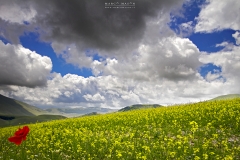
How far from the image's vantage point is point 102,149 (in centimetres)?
1247

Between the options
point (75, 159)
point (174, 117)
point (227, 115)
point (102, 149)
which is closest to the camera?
point (75, 159)

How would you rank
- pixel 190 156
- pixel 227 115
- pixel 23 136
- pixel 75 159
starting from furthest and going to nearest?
pixel 227 115 < pixel 75 159 < pixel 190 156 < pixel 23 136

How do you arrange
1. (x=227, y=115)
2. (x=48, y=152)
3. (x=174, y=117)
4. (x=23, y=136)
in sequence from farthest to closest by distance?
1. (x=174, y=117)
2. (x=227, y=115)
3. (x=48, y=152)
4. (x=23, y=136)

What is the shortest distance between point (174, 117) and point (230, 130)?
616 cm

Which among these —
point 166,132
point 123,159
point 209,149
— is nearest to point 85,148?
point 123,159

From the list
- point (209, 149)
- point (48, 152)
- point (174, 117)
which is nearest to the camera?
point (209, 149)

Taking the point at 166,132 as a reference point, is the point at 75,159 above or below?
below

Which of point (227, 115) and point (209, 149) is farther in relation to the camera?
point (227, 115)

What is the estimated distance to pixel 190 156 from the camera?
9.54 m

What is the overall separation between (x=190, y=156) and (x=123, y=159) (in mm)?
3110

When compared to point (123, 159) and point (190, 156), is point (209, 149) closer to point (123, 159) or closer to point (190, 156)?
point (190, 156)

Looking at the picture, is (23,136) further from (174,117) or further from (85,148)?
(174,117)

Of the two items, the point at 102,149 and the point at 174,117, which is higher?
the point at 174,117

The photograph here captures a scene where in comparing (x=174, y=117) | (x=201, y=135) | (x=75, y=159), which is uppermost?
(x=174, y=117)
